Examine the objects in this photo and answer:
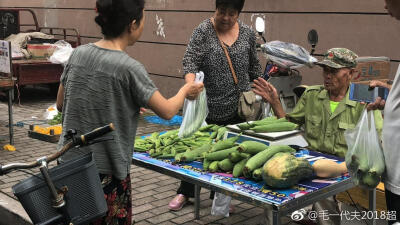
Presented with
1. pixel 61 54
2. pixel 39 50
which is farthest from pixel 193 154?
pixel 39 50

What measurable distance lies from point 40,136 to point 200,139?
4569mm

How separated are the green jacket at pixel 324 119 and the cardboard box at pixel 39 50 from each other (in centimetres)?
880

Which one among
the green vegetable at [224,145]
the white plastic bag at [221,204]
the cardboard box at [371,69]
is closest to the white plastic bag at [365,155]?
the green vegetable at [224,145]

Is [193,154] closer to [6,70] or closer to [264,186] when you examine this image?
[264,186]

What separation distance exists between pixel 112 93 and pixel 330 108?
2.02 meters

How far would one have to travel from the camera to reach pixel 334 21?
762cm

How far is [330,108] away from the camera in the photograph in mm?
4109

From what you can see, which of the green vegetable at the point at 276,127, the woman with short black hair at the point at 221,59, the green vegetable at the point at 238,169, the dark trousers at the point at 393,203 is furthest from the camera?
the woman with short black hair at the point at 221,59

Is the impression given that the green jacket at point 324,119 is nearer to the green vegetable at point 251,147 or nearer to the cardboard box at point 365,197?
the cardboard box at point 365,197

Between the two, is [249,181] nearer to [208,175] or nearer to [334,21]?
[208,175]

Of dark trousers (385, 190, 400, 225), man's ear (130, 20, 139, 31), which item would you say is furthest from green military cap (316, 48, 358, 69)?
man's ear (130, 20, 139, 31)

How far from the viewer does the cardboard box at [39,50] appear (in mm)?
11695

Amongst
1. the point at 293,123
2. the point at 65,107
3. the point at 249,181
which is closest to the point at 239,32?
the point at 293,123

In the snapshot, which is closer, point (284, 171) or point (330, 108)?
point (284, 171)
